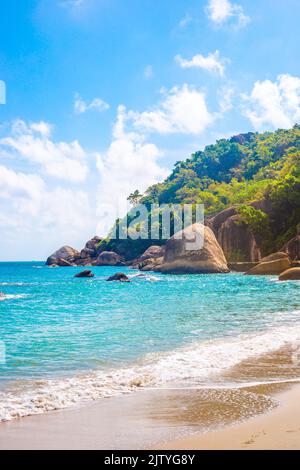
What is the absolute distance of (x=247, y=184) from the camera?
85.2 m

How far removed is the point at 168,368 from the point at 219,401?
7.60ft

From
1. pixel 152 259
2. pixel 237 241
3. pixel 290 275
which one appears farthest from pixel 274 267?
pixel 152 259

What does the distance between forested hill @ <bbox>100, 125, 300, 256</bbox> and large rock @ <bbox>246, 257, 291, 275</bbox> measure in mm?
11074

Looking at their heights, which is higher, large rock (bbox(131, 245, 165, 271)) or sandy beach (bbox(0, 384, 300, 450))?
large rock (bbox(131, 245, 165, 271))

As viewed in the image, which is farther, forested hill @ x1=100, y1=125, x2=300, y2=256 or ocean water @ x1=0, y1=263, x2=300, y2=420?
forested hill @ x1=100, y1=125, x2=300, y2=256

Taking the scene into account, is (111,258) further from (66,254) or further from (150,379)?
(150,379)

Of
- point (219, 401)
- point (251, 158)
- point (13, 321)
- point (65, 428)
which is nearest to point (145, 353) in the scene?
point (219, 401)

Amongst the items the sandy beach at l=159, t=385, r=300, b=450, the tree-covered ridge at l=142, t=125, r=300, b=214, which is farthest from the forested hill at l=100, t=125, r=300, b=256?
the sandy beach at l=159, t=385, r=300, b=450

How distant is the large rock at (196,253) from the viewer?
4668 centimetres

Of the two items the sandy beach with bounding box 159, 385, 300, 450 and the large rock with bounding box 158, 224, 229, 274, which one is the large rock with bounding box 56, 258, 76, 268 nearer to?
the large rock with bounding box 158, 224, 229, 274

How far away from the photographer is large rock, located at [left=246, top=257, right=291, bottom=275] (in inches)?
1586

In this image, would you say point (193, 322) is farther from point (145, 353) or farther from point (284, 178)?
point (284, 178)

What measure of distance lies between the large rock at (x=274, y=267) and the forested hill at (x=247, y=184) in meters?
11.1

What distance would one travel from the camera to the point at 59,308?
21.3 m
